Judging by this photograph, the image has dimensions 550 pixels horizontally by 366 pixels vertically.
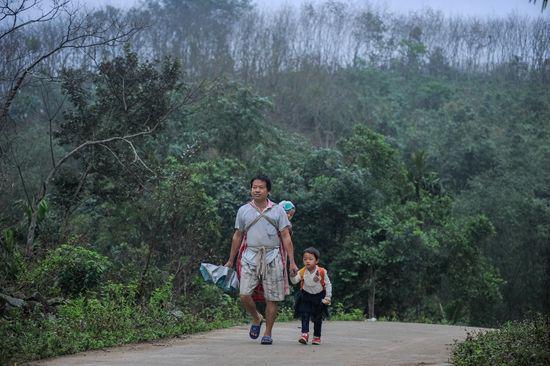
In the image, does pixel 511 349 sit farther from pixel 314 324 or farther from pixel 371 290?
pixel 371 290

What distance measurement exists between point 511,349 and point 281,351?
7.76ft

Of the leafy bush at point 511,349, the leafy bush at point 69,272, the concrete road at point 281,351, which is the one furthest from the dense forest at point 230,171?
the leafy bush at point 511,349

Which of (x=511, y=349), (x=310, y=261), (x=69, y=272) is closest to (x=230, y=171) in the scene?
(x=69, y=272)

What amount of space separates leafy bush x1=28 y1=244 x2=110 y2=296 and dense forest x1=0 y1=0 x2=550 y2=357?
0.08 ft

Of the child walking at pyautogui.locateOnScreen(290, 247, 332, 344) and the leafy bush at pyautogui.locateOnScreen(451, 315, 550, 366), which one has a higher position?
the child walking at pyautogui.locateOnScreen(290, 247, 332, 344)

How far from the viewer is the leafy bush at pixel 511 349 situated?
5850 mm

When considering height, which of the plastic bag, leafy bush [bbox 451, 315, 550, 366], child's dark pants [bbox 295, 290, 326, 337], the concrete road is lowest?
the concrete road

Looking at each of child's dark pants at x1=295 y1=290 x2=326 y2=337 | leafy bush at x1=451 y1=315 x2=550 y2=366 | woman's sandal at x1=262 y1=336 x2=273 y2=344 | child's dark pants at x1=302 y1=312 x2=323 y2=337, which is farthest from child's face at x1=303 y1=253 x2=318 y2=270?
leafy bush at x1=451 y1=315 x2=550 y2=366

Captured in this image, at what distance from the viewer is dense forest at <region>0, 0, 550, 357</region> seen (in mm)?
13562

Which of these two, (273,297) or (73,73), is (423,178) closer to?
(73,73)

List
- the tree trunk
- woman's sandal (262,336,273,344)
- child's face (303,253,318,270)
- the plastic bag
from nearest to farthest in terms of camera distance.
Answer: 1. woman's sandal (262,336,273,344)
2. the plastic bag
3. child's face (303,253,318,270)
4. the tree trunk

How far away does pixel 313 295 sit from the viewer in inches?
342

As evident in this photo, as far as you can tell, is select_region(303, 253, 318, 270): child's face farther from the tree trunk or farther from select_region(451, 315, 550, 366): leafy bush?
the tree trunk

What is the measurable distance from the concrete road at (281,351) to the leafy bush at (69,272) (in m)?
2.63
